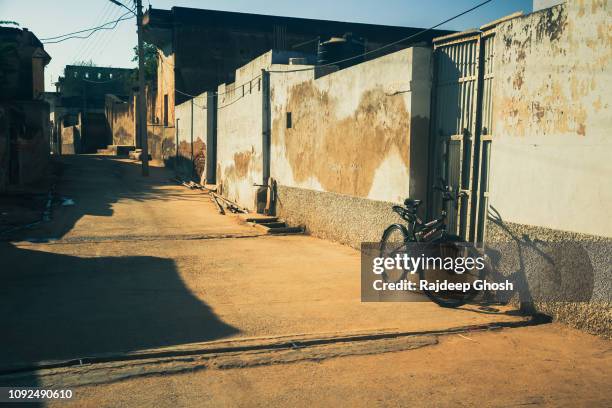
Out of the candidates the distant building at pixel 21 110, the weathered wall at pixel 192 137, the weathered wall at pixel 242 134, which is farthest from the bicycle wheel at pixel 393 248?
the weathered wall at pixel 192 137

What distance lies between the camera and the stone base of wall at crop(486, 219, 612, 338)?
5023 millimetres

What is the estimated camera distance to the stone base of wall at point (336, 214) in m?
9.08

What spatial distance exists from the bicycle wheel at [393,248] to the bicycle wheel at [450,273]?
0.44m

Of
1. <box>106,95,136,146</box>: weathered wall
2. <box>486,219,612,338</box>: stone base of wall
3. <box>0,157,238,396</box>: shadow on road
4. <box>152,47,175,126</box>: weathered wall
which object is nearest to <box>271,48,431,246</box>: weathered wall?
<box>486,219,612,338</box>: stone base of wall

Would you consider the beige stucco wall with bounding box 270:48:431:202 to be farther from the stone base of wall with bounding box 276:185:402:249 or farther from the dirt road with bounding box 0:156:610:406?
the dirt road with bounding box 0:156:610:406

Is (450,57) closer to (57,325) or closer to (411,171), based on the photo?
(411,171)

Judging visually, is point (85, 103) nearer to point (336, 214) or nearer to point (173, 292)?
point (336, 214)

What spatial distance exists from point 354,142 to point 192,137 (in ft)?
47.3

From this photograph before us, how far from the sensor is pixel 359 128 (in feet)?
31.9

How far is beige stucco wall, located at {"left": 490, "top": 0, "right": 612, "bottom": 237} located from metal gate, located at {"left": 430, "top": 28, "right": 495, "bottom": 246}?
514 millimetres

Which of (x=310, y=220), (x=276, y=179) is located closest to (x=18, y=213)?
(x=276, y=179)

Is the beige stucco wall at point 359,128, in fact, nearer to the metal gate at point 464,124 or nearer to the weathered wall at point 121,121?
the metal gate at point 464,124

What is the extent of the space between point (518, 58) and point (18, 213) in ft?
37.8

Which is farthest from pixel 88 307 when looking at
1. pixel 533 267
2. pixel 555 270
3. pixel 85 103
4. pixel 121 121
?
pixel 85 103
